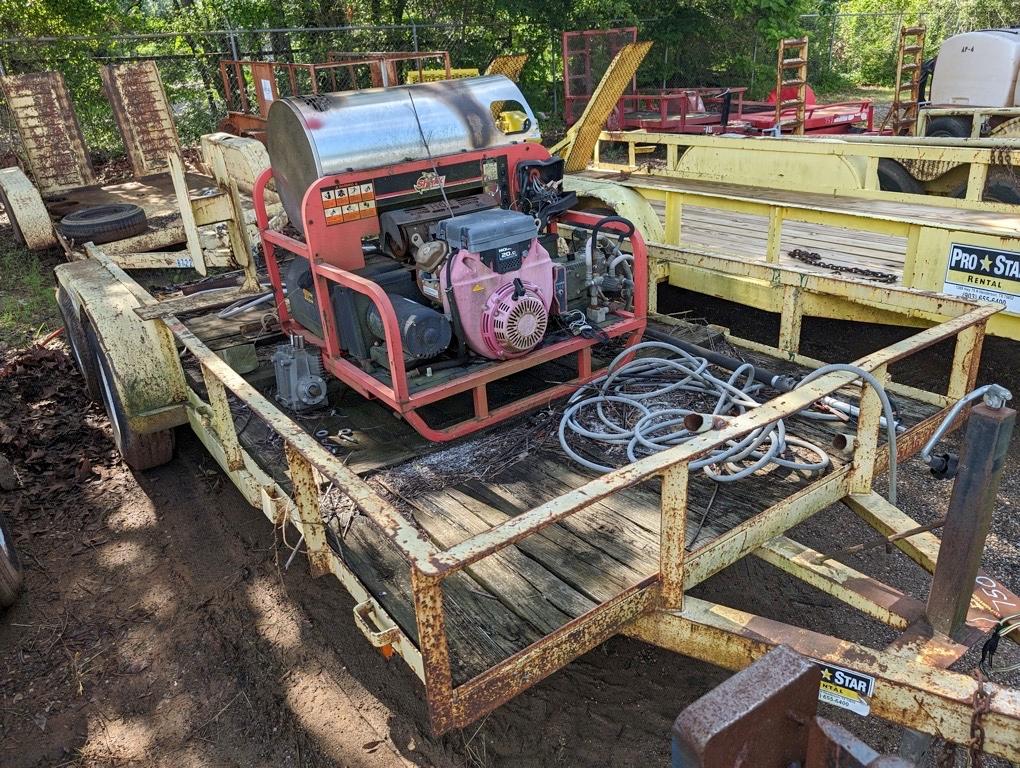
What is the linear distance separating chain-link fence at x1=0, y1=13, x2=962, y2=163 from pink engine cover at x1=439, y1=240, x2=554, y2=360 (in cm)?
763

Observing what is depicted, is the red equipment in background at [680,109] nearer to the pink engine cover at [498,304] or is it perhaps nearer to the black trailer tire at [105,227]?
the black trailer tire at [105,227]

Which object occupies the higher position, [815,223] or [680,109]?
[680,109]

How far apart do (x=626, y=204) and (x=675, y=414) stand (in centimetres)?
242

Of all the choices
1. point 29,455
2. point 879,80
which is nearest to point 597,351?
point 29,455

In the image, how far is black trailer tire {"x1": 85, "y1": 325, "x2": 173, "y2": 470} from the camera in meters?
4.44

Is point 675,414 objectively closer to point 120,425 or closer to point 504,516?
point 504,516

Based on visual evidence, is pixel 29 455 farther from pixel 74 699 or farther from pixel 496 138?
pixel 496 138

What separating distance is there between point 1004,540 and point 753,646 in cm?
240

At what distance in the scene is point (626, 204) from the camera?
18.5ft

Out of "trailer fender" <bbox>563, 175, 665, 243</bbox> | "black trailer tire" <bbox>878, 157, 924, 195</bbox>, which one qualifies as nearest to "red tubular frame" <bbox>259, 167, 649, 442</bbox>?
"trailer fender" <bbox>563, 175, 665, 243</bbox>

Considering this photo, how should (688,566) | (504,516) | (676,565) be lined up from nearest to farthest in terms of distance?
(676,565)
(688,566)
(504,516)

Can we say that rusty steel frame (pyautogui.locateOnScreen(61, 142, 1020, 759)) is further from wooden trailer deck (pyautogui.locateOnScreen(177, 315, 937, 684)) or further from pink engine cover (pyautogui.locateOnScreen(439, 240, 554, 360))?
pink engine cover (pyautogui.locateOnScreen(439, 240, 554, 360))

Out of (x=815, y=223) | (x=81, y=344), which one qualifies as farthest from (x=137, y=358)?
(x=815, y=223)

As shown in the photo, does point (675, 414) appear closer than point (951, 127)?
Yes
